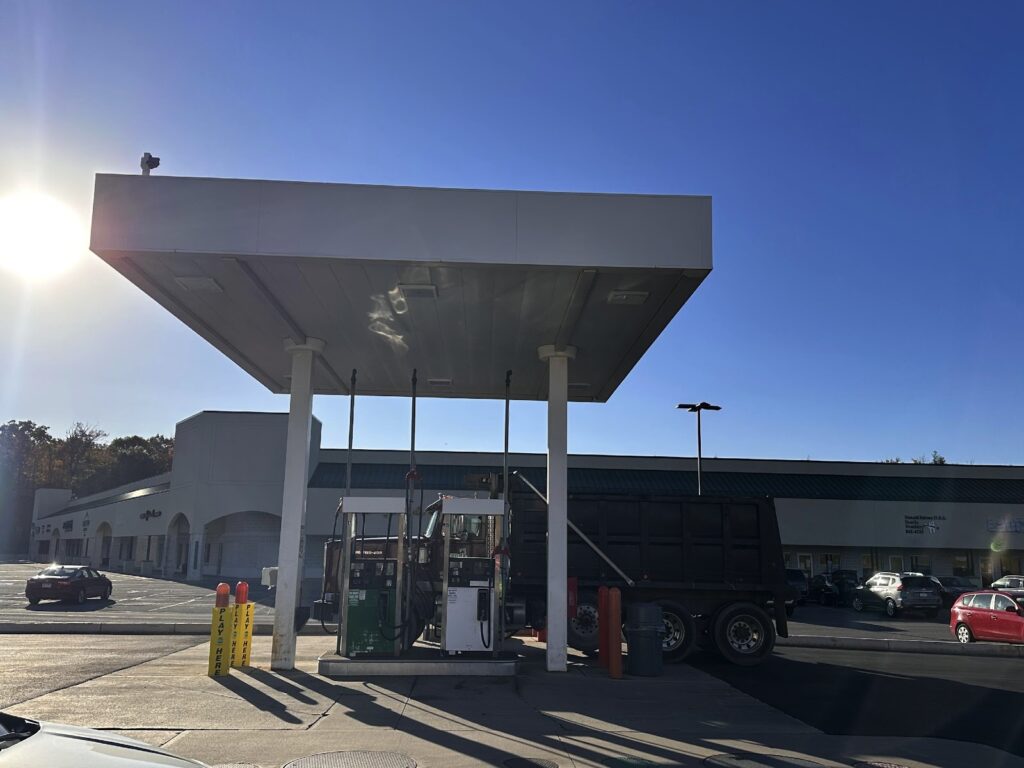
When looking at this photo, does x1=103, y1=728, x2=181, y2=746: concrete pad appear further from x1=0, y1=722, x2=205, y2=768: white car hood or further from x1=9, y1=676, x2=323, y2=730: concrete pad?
x1=0, y1=722, x2=205, y2=768: white car hood

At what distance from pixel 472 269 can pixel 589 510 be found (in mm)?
7335

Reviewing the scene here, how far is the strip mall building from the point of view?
4247 centimetres

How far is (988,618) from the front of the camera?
20141mm

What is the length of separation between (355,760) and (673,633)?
9315mm

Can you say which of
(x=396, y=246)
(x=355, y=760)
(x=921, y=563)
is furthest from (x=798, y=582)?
(x=355, y=760)

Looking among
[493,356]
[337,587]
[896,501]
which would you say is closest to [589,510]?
[493,356]

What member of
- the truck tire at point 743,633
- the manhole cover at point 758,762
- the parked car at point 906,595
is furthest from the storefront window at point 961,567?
the manhole cover at point 758,762

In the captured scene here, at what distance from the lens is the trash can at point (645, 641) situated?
12.9 m

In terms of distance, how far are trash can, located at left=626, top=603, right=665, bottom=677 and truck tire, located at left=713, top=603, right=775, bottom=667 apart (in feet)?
9.65

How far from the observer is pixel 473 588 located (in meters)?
12.7

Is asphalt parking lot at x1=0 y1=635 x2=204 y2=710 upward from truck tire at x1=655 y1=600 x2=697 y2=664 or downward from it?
downward

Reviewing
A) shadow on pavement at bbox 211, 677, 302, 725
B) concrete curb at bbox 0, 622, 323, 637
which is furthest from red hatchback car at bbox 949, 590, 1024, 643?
shadow on pavement at bbox 211, 677, 302, 725

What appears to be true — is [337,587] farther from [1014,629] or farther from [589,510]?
[1014,629]

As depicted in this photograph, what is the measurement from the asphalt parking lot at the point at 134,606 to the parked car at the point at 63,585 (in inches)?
12.7
